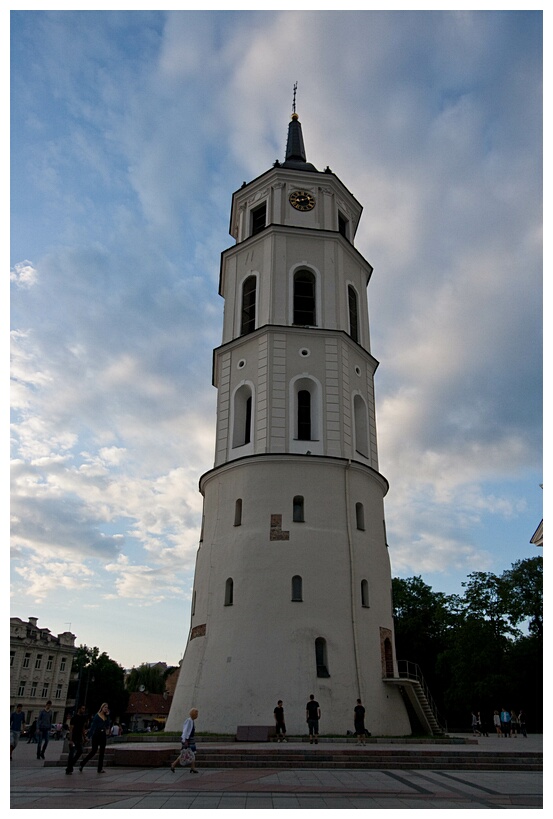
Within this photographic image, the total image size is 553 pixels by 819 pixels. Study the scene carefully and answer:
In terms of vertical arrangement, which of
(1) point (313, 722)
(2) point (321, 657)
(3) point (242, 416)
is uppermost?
(3) point (242, 416)

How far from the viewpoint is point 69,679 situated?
87.8 m

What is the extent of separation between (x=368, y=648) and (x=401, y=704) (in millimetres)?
2547

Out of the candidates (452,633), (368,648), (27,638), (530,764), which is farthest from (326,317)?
(27,638)

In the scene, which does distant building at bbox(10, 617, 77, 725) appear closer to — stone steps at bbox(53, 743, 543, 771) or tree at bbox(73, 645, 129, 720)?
tree at bbox(73, 645, 129, 720)

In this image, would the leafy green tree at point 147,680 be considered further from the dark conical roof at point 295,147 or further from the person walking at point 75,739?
the person walking at point 75,739

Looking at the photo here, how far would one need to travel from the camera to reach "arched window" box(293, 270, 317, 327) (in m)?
31.2

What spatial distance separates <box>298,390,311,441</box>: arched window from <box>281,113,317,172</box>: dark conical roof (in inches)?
569

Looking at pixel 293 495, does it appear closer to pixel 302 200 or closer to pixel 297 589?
pixel 297 589

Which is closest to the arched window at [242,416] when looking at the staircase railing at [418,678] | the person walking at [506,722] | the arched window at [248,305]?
the arched window at [248,305]

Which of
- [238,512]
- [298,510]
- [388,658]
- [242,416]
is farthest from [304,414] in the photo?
[388,658]

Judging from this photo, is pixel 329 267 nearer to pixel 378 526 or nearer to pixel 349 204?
pixel 349 204

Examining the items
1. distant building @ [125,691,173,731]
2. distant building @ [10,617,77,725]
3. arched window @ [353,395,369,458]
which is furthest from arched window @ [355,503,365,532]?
distant building @ [10,617,77,725]

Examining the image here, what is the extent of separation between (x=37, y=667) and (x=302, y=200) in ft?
229

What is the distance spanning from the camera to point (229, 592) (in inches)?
→ 987
